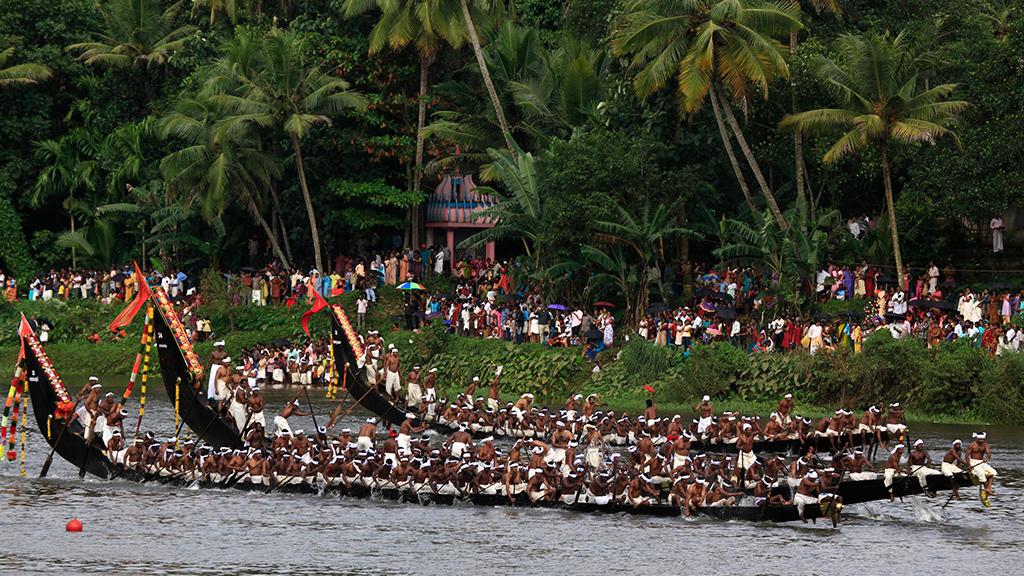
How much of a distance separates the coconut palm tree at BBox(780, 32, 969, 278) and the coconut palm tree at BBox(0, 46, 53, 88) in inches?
1122

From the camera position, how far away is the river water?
25000 millimetres

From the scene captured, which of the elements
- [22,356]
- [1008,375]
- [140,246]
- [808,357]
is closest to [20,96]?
[140,246]

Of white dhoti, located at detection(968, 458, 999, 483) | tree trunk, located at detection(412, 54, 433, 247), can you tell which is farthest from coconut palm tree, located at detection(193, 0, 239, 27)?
white dhoti, located at detection(968, 458, 999, 483)

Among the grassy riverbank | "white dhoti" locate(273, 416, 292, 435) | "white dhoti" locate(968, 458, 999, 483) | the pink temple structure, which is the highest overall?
the pink temple structure

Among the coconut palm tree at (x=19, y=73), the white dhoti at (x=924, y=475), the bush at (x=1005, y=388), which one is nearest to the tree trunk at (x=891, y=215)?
the bush at (x=1005, y=388)

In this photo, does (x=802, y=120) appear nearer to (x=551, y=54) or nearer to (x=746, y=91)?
(x=746, y=91)

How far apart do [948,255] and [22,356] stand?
81.2ft

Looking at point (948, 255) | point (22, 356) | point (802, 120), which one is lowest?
point (22, 356)

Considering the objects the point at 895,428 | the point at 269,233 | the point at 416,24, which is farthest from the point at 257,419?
the point at 269,233

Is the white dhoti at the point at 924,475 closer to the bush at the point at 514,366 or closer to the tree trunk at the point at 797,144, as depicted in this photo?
the bush at the point at 514,366

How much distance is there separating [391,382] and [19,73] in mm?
25395

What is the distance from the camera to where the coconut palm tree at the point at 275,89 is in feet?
164

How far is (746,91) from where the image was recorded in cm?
4138

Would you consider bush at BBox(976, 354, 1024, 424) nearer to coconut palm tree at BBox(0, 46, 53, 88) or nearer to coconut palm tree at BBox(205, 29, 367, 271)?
coconut palm tree at BBox(205, 29, 367, 271)
